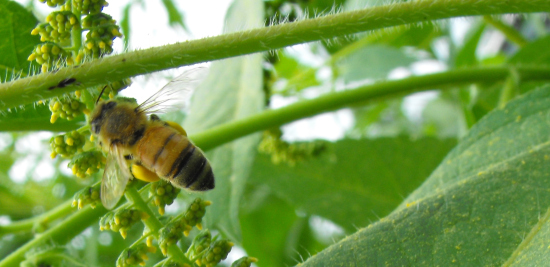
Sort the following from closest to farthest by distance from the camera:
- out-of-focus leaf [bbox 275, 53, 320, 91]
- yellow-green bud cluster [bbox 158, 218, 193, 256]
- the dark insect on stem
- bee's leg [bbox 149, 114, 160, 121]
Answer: the dark insect on stem → yellow-green bud cluster [bbox 158, 218, 193, 256] → bee's leg [bbox 149, 114, 160, 121] → out-of-focus leaf [bbox 275, 53, 320, 91]

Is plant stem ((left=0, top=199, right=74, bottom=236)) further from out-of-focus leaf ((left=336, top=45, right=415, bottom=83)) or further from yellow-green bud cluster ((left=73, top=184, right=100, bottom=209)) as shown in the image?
out-of-focus leaf ((left=336, top=45, right=415, bottom=83))

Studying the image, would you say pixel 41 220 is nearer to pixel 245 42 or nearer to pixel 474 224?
pixel 245 42

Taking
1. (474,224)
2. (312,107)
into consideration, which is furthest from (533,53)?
(474,224)

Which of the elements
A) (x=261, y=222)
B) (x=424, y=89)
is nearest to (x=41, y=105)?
(x=424, y=89)

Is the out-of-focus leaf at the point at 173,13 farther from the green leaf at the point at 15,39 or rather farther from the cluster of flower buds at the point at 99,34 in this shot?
the cluster of flower buds at the point at 99,34

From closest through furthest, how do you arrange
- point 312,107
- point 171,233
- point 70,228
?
point 171,233 → point 70,228 → point 312,107

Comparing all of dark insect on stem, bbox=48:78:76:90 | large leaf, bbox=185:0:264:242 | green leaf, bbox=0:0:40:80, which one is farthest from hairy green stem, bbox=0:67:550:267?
dark insect on stem, bbox=48:78:76:90
